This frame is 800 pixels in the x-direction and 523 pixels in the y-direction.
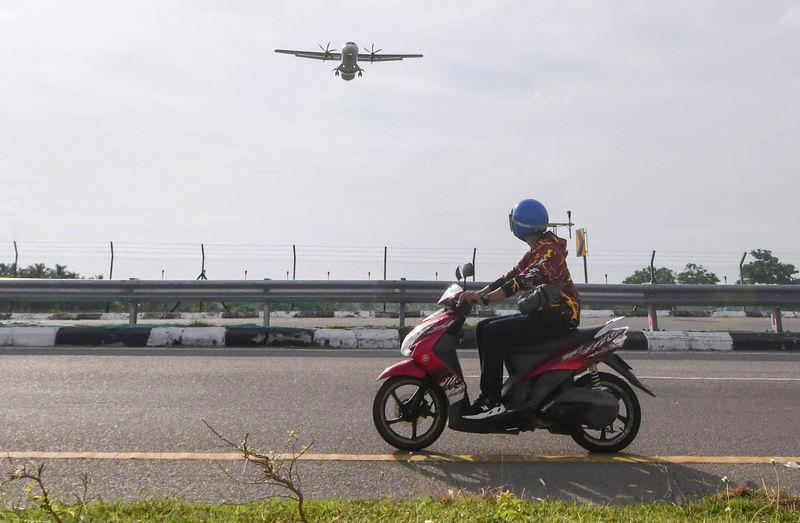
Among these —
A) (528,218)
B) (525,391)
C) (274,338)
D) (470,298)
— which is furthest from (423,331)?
(274,338)

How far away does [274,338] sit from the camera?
9.78 m

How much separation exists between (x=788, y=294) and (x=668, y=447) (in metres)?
7.45

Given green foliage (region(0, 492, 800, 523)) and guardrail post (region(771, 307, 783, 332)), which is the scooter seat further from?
guardrail post (region(771, 307, 783, 332))

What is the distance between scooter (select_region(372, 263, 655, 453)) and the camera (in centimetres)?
423

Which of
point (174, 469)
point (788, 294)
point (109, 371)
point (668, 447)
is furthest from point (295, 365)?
point (788, 294)

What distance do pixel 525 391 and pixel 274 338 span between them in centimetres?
611

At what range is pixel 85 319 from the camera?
16.1 metres

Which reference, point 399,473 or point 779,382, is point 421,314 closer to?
point 779,382

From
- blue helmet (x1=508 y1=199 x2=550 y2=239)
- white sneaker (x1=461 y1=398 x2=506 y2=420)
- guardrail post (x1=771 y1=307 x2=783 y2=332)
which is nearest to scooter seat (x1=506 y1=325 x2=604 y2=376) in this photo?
white sneaker (x1=461 y1=398 x2=506 y2=420)

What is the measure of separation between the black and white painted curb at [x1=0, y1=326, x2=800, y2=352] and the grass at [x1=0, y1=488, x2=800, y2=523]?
674 centimetres

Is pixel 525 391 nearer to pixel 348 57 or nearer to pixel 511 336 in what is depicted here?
pixel 511 336

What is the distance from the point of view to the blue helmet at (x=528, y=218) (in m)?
4.50

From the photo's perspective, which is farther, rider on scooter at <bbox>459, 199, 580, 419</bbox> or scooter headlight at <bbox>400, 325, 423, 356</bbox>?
scooter headlight at <bbox>400, 325, 423, 356</bbox>

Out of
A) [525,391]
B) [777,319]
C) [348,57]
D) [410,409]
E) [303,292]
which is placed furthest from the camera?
[348,57]
